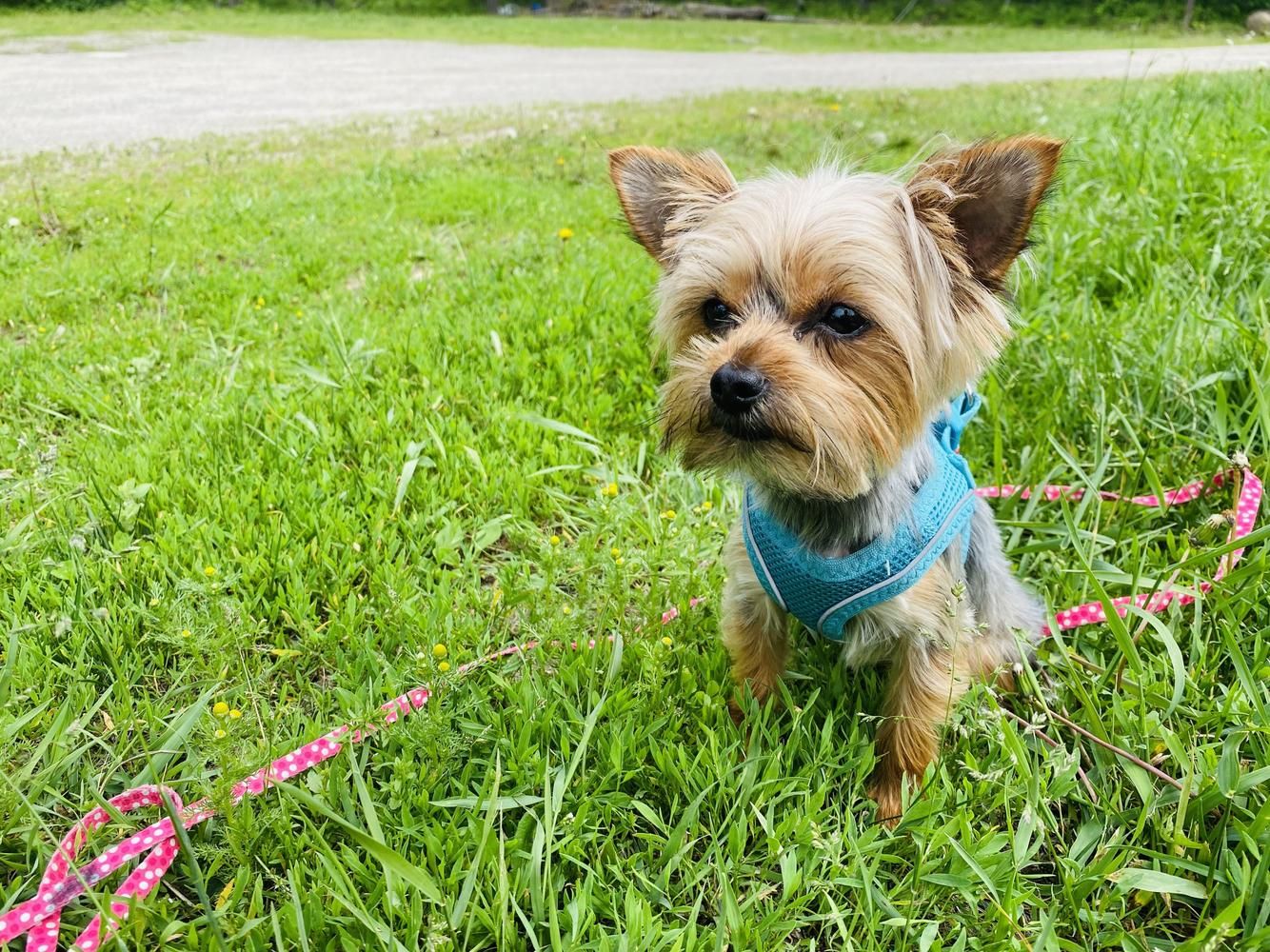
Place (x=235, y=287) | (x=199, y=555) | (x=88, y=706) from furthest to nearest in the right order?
(x=235, y=287)
(x=199, y=555)
(x=88, y=706)

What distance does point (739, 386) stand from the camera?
2.21 meters

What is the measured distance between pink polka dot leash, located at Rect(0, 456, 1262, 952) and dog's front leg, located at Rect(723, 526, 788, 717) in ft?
1.61

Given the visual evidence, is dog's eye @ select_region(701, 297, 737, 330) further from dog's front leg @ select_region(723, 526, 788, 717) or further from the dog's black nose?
dog's front leg @ select_region(723, 526, 788, 717)

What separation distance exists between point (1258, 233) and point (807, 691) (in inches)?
152

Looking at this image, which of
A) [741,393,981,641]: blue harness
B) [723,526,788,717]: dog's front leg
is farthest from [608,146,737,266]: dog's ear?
[723,526,788,717]: dog's front leg

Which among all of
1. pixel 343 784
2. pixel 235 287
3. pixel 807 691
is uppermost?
pixel 235 287

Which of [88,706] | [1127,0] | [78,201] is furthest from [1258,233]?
[1127,0]

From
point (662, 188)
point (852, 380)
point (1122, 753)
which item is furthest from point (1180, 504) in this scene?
point (662, 188)

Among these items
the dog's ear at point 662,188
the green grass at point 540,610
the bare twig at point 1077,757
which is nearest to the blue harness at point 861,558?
the green grass at point 540,610

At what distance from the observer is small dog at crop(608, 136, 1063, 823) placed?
2246 millimetres

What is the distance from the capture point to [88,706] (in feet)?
8.35

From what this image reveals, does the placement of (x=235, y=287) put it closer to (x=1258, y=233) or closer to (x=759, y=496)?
(x=759, y=496)

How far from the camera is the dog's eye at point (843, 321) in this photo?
92.1 inches

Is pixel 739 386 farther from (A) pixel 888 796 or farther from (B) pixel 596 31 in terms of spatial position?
(B) pixel 596 31
